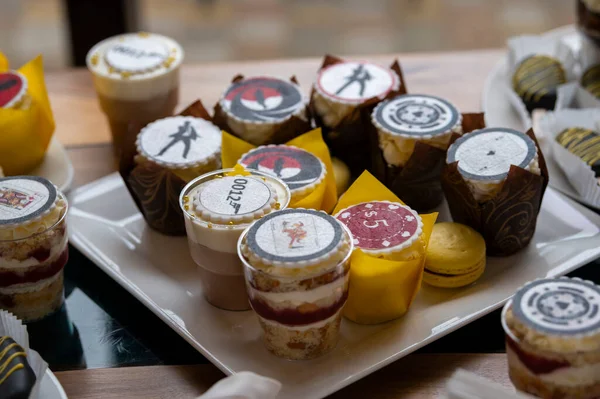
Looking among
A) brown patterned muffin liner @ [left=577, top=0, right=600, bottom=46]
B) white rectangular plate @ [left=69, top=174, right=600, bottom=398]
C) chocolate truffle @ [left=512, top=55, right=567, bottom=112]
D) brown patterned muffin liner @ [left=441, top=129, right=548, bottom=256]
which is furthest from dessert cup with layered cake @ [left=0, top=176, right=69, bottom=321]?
brown patterned muffin liner @ [left=577, top=0, right=600, bottom=46]

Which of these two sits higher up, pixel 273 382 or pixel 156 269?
pixel 273 382

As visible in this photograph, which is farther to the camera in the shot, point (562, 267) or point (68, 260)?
point (68, 260)

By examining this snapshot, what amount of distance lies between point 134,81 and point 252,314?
72cm

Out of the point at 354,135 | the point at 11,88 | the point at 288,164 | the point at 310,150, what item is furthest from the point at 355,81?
the point at 11,88

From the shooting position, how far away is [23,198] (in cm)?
166

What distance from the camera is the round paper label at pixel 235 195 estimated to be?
1.63 m

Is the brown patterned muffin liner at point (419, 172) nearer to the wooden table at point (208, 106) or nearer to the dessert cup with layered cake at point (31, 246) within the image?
the wooden table at point (208, 106)

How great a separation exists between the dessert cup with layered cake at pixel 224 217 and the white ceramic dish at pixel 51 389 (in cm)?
34

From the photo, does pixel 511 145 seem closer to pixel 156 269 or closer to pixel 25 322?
pixel 156 269

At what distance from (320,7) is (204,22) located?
0.59 meters

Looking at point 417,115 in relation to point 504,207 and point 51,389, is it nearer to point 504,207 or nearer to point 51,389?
point 504,207

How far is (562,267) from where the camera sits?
1783mm

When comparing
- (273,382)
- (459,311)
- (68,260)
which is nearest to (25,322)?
(68,260)

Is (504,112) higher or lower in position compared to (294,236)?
lower
